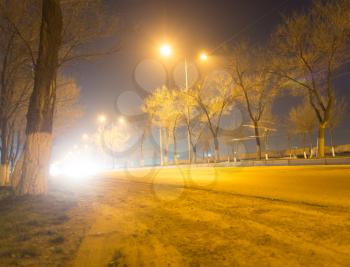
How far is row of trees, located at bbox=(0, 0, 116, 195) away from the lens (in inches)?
417

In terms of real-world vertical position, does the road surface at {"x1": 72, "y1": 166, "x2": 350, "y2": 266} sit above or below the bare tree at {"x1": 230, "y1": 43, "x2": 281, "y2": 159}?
below

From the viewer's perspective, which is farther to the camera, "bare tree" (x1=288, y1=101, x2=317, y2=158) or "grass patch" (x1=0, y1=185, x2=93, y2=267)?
"bare tree" (x1=288, y1=101, x2=317, y2=158)

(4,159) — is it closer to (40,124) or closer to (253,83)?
(40,124)

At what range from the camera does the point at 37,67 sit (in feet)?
35.5

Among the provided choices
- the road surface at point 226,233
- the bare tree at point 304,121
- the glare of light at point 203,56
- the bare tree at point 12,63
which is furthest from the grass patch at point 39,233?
the bare tree at point 304,121

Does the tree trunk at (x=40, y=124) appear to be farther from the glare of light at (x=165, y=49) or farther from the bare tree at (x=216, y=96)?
the bare tree at (x=216, y=96)

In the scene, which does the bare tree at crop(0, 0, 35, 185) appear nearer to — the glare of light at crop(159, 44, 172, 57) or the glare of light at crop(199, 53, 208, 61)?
the glare of light at crop(159, 44, 172, 57)

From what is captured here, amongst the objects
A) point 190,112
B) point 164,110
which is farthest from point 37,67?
point 164,110

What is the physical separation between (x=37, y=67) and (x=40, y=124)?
199 centimetres

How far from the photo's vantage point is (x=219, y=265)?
11.8 feet

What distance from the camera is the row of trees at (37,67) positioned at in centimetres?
1060

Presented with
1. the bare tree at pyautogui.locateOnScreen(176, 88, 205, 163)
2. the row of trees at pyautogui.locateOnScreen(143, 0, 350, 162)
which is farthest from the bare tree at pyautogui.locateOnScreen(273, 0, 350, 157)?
the bare tree at pyautogui.locateOnScreen(176, 88, 205, 163)

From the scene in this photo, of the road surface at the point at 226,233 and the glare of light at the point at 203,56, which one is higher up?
the glare of light at the point at 203,56

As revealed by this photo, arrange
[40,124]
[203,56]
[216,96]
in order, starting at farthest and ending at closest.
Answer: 1. [216,96]
2. [203,56]
3. [40,124]
